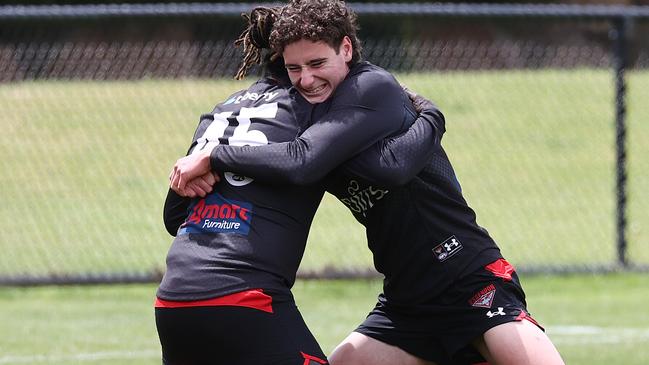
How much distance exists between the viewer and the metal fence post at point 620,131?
10672 mm

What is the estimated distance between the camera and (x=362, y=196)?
4.38 meters

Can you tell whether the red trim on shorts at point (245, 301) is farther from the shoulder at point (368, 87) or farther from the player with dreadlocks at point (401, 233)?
the shoulder at point (368, 87)

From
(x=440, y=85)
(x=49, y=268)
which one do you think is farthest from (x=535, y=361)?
(x=440, y=85)

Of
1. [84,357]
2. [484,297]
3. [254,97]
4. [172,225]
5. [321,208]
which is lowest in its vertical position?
[321,208]

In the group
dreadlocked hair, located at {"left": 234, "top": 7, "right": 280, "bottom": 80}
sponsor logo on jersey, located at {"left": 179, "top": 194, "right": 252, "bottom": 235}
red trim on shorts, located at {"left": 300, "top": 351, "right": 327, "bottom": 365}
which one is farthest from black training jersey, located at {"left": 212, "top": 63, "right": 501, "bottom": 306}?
red trim on shorts, located at {"left": 300, "top": 351, "right": 327, "bottom": 365}

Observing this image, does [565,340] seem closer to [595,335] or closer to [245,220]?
[595,335]

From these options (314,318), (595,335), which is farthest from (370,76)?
(314,318)

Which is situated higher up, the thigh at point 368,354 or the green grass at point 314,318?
the thigh at point 368,354

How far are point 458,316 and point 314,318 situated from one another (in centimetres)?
431

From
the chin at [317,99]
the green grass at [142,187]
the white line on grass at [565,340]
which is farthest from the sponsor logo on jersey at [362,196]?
the green grass at [142,187]

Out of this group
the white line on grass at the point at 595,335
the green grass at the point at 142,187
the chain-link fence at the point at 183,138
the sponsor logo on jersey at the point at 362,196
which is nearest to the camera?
the sponsor logo on jersey at the point at 362,196

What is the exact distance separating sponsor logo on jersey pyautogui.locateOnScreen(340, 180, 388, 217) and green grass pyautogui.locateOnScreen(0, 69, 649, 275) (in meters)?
6.12

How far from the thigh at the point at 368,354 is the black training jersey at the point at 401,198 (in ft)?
0.67

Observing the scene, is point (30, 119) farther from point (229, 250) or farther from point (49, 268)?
point (229, 250)
